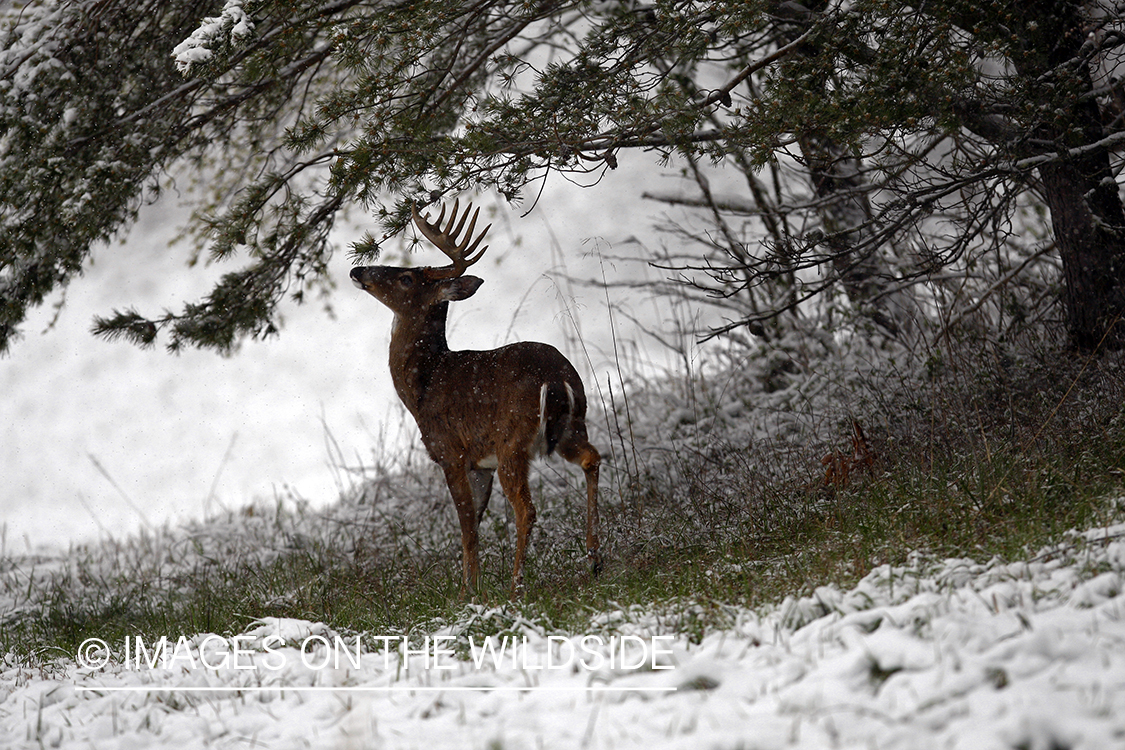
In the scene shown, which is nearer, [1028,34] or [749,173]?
[1028,34]

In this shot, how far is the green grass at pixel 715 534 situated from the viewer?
423 centimetres

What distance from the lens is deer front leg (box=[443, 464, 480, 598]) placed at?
561 cm

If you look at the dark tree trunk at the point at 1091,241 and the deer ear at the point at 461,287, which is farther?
the dark tree trunk at the point at 1091,241

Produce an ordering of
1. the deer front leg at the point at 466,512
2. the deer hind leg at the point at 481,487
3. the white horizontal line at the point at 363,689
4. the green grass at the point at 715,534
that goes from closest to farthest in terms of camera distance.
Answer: the white horizontal line at the point at 363,689 < the green grass at the point at 715,534 < the deer front leg at the point at 466,512 < the deer hind leg at the point at 481,487

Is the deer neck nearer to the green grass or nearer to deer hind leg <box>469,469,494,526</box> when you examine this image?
deer hind leg <box>469,469,494,526</box>

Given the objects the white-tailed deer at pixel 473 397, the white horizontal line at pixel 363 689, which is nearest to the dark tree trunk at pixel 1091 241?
the white-tailed deer at pixel 473 397

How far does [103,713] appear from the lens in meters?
3.86

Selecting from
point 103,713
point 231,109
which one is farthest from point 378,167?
point 103,713

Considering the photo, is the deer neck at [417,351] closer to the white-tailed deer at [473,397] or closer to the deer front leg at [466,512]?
the white-tailed deer at [473,397]

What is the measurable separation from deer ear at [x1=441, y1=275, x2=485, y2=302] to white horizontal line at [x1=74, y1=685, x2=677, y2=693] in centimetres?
257

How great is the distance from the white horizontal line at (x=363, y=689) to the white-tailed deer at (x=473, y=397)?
5.31 ft

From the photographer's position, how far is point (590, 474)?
534 cm

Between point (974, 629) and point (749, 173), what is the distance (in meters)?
6.39

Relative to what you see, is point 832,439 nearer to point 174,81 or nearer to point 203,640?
point 203,640
